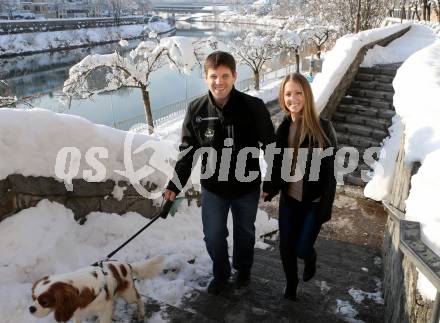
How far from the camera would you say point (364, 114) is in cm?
820

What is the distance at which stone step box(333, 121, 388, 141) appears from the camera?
25.2 feet

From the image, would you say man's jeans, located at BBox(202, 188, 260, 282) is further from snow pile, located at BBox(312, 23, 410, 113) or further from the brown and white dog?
snow pile, located at BBox(312, 23, 410, 113)

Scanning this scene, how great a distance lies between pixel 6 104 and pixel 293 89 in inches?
531

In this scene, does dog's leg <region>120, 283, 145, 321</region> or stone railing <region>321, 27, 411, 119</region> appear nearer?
dog's leg <region>120, 283, 145, 321</region>

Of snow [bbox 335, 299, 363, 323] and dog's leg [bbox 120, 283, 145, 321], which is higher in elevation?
dog's leg [bbox 120, 283, 145, 321]

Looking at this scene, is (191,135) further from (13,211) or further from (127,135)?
(13,211)

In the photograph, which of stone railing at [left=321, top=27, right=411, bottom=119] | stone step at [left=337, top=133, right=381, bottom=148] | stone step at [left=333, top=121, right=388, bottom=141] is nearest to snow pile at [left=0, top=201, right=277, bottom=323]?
stone step at [left=337, top=133, right=381, bottom=148]

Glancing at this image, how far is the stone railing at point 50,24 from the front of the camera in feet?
129

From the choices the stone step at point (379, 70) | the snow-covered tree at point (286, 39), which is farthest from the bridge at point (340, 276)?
the snow-covered tree at point (286, 39)

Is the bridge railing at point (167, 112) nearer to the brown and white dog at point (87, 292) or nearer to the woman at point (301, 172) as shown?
the woman at point (301, 172)

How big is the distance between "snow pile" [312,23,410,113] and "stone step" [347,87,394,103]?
1.89 ft

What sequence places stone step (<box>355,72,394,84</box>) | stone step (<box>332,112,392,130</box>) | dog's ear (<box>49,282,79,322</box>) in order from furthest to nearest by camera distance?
stone step (<box>355,72,394,84</box>)
stone step (<box>332,112,392,130</box>)
dog's ear (<box>49,282,79,322</box>)

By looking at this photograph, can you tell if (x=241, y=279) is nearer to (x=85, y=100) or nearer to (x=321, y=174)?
(x=321, y=174)

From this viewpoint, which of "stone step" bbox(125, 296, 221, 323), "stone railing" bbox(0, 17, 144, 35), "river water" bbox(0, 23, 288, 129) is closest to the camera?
"stone step" bbox(125, 296, 221, 323)
